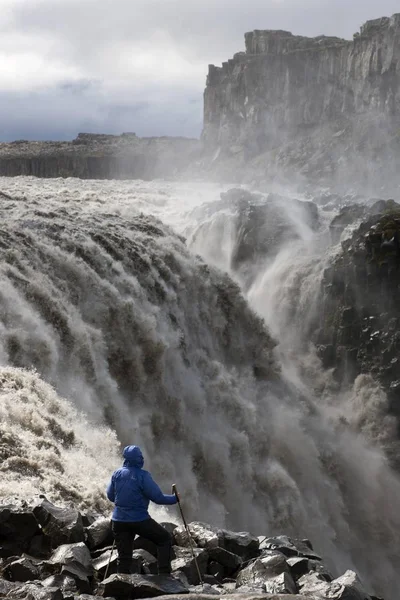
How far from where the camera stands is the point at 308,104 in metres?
130

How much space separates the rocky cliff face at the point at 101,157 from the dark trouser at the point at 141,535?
83.1 m

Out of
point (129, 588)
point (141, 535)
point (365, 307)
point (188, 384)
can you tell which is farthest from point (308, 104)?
point (129, 588)

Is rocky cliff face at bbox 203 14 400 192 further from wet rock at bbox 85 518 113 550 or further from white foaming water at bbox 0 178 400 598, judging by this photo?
wet rock at bbox 85 518 113 550

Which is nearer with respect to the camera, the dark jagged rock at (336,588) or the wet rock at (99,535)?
the dark jagged rock at (336,588)

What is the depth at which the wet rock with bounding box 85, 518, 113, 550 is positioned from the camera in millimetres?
10344

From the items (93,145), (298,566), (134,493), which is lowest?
(298,566)

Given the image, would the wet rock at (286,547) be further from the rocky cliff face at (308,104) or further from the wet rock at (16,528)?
the rocky cliff face at (308,104)

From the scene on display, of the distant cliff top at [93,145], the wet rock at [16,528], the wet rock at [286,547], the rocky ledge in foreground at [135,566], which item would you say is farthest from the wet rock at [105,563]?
the distant cliff top at [93,145]

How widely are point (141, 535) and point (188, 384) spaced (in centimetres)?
1396

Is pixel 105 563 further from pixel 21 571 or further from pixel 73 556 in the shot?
pixel 21 571

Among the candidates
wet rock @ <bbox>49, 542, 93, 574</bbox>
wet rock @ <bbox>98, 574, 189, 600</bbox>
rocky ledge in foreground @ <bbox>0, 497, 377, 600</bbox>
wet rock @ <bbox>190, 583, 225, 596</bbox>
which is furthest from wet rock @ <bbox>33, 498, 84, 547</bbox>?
wet rock @ <bbox>190, 583, 225, 596</bbox>

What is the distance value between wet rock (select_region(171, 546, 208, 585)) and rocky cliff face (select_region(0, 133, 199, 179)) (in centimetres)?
8244

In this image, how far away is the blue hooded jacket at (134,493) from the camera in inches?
377

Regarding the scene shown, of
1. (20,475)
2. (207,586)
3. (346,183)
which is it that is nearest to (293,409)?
(20,475)
